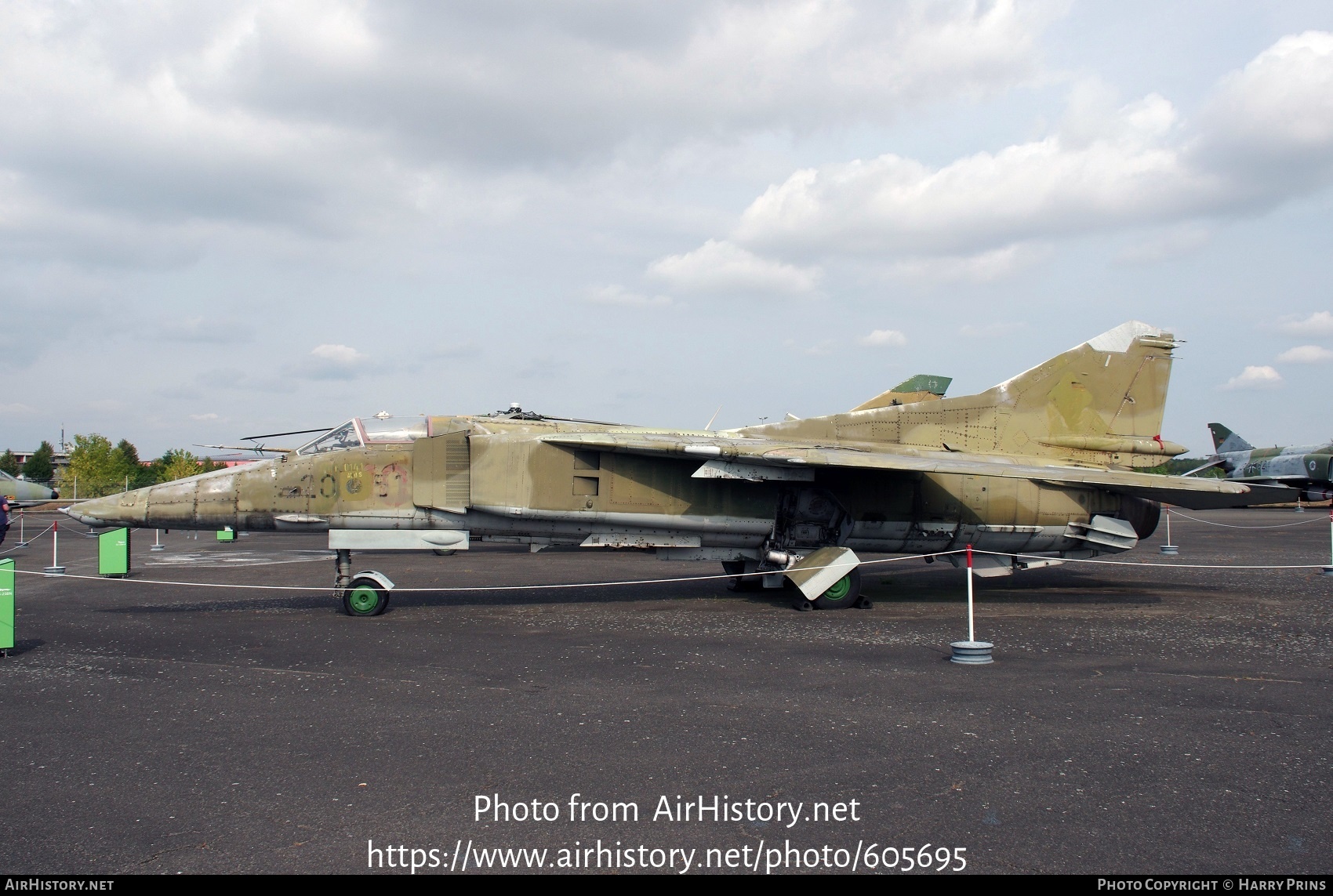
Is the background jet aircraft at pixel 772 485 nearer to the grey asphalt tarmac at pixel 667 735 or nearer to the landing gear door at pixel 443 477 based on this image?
the landing gear door at pixel 443 477

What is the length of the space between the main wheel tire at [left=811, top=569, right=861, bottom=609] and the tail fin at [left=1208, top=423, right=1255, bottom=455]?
44.3 m

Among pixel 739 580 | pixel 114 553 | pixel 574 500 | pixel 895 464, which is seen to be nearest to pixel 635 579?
pixel 739 580

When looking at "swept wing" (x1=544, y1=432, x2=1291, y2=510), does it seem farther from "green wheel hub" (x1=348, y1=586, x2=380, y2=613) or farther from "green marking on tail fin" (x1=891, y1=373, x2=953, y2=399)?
"green marking on tail fin" (x1=891, y1=373, x2=953, y2=399)

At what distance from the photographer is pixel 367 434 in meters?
10.8

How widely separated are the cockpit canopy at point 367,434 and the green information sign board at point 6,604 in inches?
138

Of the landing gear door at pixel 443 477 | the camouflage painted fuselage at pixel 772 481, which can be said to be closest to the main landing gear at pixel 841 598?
the camouflage painted fuselage at pixel 772 481

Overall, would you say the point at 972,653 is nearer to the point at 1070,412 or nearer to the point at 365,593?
the point at 1070,412

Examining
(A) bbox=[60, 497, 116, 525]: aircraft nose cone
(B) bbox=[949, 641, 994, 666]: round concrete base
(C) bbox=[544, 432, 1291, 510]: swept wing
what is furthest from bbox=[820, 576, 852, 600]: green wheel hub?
(A) bbox=[60, 497, 116, 525]: aircraft nose cone

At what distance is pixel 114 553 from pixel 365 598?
25.0 feet

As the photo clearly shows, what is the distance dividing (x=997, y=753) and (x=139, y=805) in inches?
189

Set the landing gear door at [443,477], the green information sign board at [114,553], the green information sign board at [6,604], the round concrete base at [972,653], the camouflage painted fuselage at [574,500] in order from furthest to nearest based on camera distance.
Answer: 1. the green information sign board at [114,553]
2. the landing gear door at [443,477]
3. the camouflage painted fuselage at [574,500]
4. the green information sign board at [6,604]
5. the round concrete base at [972,653]

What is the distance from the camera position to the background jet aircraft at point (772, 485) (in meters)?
10.4

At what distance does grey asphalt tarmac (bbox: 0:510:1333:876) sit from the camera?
12.1 feet

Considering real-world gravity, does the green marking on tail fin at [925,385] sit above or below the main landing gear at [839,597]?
above
